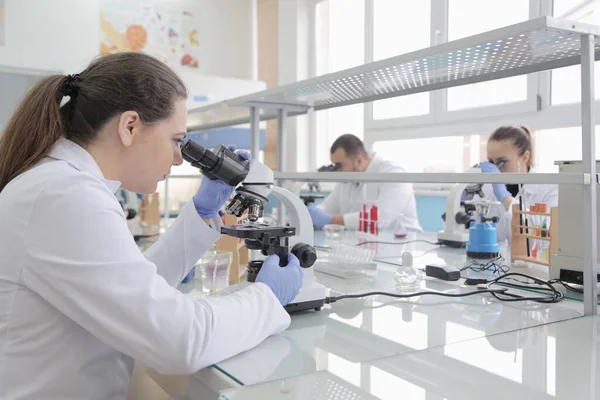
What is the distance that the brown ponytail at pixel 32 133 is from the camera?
99 centimetres

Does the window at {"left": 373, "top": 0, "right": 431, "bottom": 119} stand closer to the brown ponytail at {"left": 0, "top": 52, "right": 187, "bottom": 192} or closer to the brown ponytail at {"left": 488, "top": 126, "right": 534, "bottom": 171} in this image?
the brown ponytail at {"left": 488, "top": 126, "right": 534, "bottom": 171}

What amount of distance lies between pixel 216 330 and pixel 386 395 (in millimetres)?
305

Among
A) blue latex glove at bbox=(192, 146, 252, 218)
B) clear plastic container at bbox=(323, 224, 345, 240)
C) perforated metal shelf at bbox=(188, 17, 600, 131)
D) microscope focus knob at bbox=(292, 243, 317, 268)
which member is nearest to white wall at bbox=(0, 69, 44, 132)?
perforated metal shelf at bbox=(188, 17, 600, 131)

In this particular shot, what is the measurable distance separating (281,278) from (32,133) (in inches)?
22.6

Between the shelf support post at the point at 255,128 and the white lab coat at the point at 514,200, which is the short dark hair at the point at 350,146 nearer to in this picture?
the white lab coat at the point at 514,200

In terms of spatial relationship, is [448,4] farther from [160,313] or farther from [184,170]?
[160,313]

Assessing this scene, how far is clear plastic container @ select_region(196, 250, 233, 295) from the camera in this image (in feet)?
4.80

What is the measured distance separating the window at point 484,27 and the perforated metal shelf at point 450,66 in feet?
5.87

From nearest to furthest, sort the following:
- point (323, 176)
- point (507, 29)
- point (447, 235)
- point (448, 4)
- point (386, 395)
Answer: point (386, 395)
point (507, 29)
point (323, 176)
point (447, 235)
point (448, 4)

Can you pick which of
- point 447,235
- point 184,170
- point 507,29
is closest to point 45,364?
point 507,29

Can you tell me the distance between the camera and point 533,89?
3.35 m

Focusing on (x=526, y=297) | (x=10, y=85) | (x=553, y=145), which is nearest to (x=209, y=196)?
(x=526, y=297)

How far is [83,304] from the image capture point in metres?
0.82

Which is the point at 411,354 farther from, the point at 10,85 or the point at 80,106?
the point at 10,85
